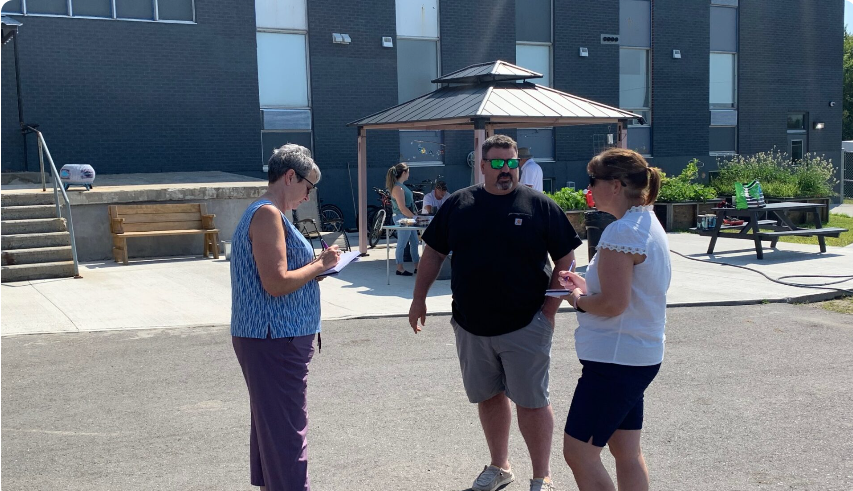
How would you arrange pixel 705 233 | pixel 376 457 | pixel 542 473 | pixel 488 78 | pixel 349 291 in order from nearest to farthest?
pixel 542 473 < pixel 376 457 < pixel 349 291 < pixel 488 78 < pixel 705 233

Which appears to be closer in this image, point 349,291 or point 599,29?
point 349,291

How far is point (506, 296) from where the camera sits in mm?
4273

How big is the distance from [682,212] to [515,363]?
15.0 m

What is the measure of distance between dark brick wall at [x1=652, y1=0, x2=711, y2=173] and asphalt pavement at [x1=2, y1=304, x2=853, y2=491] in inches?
669

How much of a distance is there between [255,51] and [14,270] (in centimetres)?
924

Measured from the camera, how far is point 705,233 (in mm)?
14828

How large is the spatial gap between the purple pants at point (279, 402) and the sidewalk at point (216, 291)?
17.8 ft

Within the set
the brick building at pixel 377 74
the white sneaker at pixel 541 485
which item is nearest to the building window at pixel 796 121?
the brick building at pixel 377 74

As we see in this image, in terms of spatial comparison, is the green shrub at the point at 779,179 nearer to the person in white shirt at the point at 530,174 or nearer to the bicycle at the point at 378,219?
the bicycle at the point at 378,219

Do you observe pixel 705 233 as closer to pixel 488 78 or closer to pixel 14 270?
pixel 488 78

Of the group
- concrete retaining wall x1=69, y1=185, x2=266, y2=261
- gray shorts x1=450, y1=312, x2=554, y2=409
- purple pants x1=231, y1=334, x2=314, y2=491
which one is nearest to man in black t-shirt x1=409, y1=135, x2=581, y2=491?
gray shorts x1=450, y1=312, x2=554, y2=409

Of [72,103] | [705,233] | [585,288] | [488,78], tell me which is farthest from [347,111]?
[585,288]

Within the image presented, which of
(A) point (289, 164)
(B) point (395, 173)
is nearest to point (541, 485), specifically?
(A) point (289, 164)

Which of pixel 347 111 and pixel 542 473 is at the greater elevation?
pixel 347 111
